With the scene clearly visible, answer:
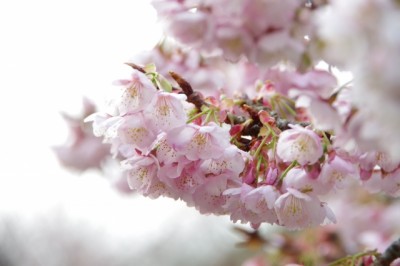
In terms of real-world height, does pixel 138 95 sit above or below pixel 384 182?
above

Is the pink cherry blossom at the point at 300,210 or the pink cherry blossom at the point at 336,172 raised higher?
the pink cherry blossom at the point at 336,172

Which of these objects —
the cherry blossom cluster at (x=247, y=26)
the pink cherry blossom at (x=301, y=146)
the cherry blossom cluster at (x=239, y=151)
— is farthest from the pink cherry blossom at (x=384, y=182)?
A: the cherry blossom cluster at (x=247, y=26)

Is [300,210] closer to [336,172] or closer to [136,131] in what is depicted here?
[336,172]

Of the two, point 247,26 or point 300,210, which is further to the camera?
point 247,26

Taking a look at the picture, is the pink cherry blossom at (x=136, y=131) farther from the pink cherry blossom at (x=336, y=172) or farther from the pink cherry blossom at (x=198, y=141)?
the pink cherry blossom at (x=336, y=172)

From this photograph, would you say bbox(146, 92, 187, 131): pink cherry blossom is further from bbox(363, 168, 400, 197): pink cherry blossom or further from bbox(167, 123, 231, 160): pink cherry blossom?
bbox(363, 168, 400, 197): pink cherry blossom

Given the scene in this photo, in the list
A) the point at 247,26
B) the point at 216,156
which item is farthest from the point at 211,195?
the point at 247,26
